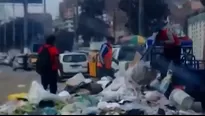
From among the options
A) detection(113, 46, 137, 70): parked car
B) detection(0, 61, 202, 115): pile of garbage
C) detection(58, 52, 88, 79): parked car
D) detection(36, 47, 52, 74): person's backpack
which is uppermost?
detection(36, 47, 52, 74): person's backpack

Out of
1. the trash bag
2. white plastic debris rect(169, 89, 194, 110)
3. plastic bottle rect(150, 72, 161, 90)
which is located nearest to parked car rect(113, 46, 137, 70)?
the trash bag

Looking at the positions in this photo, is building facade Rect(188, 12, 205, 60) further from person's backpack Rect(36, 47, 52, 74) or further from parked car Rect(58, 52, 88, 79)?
person's backpack Rect(36, 47, 52, 74)

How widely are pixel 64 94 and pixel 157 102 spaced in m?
2.21

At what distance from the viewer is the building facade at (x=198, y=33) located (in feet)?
73.5

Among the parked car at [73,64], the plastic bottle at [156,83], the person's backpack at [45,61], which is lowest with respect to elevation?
the parked car at [73,64]

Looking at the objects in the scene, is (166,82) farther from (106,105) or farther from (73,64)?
(73,64)

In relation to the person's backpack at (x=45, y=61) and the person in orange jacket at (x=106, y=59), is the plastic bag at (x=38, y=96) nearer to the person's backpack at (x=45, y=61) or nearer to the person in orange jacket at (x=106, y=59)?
the person's backpack at (x=45, y=61)

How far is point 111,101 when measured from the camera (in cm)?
1120

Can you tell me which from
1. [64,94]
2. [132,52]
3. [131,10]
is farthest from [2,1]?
[64,94]

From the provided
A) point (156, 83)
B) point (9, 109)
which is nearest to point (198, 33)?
point (156, 83)

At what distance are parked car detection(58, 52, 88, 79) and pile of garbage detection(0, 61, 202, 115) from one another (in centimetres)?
1119

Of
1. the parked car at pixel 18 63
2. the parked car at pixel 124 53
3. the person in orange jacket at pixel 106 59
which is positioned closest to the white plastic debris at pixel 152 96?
the person in orange jacket at pixel 106 59

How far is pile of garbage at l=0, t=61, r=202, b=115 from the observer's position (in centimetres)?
977

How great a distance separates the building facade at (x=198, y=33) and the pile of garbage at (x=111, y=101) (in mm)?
9259
